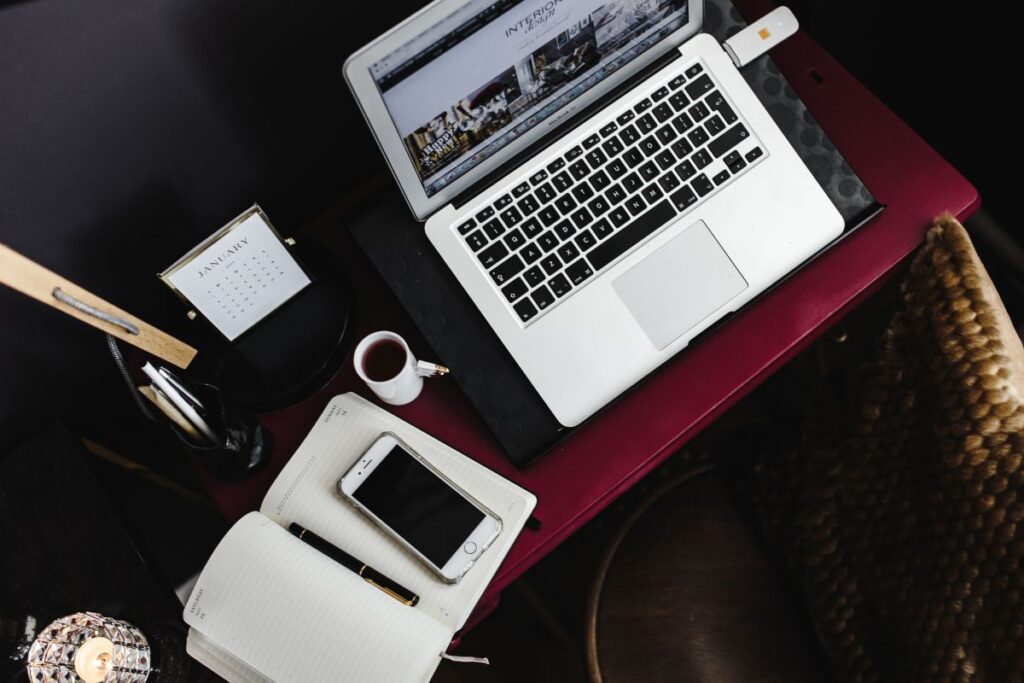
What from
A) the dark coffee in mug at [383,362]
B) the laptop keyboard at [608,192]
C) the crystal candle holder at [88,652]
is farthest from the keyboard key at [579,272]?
the crystal candle holder at [88,652]

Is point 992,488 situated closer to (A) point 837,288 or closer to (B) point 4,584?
(A) point 837,288

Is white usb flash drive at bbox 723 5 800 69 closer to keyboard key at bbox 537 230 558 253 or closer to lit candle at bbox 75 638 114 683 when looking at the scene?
keyboard key at bbox 537 230 558 253

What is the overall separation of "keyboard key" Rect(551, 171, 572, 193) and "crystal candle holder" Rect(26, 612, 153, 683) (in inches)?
26.0

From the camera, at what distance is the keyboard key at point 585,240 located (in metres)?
0.85

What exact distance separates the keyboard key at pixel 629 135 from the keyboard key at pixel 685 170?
0.06 meters

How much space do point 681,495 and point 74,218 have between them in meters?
0.82

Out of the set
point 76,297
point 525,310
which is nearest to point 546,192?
point 525,310

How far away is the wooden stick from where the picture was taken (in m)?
0.57

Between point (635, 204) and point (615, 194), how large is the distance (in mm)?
25

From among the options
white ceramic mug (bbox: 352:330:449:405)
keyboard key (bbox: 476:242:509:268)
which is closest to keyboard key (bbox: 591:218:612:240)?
keyboard key (bbox: 476:242:509:268)

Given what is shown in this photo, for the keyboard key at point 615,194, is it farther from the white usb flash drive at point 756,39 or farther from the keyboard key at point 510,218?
the white usb flash drive at point 756,39

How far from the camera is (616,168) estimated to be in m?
0.86

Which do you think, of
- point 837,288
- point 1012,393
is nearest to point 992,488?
point 1012,393

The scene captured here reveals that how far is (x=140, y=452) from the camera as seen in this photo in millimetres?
1197
